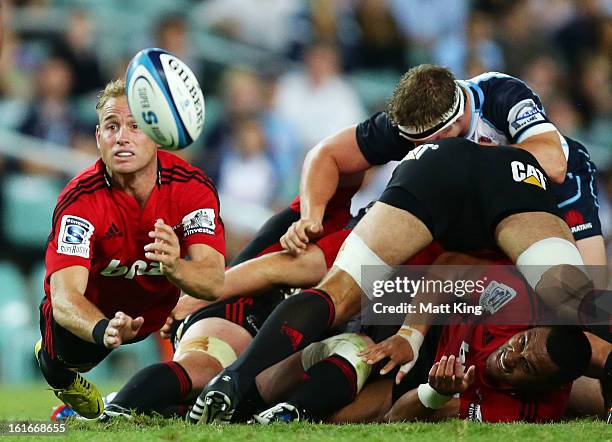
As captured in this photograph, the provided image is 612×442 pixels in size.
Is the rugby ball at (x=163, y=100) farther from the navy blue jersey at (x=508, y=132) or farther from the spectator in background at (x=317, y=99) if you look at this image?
the spectator in background at (x=317, y=99)

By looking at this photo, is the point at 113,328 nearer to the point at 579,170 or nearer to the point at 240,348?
the point at 240,348

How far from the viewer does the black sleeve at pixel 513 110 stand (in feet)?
16.0

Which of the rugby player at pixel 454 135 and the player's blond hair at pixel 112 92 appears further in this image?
the rugby player at pixel 454 135

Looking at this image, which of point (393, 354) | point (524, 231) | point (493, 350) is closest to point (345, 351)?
point (393, 354)

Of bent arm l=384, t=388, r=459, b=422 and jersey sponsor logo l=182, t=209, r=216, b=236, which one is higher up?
jersey sponsor logo l=182, t=209, r=216, b=236

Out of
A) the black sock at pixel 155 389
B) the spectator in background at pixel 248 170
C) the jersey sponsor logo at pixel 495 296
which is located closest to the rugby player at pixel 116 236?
the black sock at pixel 155 389

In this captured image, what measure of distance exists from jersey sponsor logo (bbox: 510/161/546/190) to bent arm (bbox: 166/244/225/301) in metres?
1.37

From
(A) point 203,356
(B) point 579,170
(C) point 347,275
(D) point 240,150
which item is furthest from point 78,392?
(D) point 240,150

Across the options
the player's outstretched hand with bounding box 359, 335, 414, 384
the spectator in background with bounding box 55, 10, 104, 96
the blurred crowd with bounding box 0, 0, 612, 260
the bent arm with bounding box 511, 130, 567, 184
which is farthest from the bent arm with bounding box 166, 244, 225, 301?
the spectator in background with bounding box 55, 10, 104, 96

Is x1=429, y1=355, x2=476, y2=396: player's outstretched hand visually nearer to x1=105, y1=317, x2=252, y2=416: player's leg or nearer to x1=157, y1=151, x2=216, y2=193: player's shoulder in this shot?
x1=105, y1=317, x2=252, y2=416: player's leg

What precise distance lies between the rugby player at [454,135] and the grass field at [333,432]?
118 centimetres

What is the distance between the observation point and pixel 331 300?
13.7 feet

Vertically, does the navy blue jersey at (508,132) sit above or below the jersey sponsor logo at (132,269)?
above

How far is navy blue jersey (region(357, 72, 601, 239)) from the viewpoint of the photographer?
490cm
